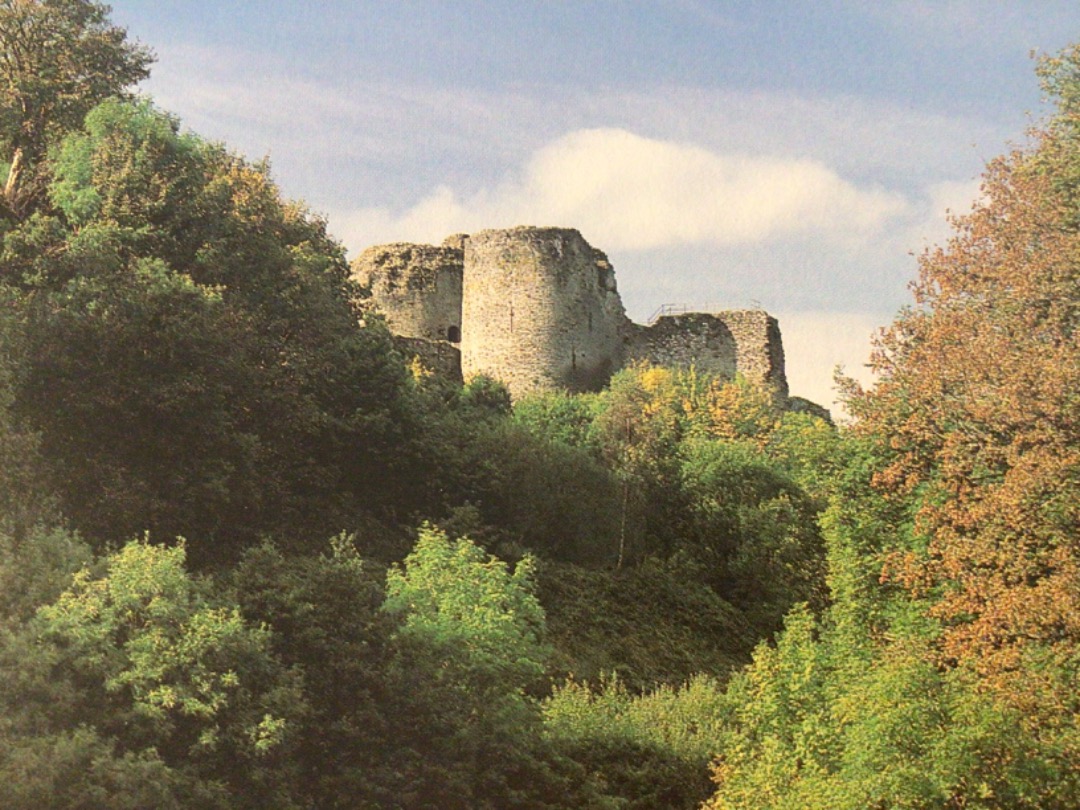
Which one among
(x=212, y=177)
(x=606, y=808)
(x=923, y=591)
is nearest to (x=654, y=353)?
(x=212, y=177)

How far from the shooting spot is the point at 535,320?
128 feet

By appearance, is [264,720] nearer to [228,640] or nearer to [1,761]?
[228,640]

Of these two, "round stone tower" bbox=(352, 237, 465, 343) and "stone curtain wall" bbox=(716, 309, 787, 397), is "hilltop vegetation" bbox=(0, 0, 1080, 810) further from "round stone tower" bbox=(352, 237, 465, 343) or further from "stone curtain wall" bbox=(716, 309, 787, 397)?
"stone curtain wall" bbox=(716, 309, 787, 397)

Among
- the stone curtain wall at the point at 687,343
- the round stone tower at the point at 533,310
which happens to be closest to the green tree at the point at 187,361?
the round stone tower at the point at 533,310

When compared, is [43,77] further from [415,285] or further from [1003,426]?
[415,285]

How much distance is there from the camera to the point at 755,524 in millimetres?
32750

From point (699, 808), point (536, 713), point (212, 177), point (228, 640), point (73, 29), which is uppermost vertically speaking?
point (73, 29)

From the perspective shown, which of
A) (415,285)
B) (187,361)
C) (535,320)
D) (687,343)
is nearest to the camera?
(187,361)

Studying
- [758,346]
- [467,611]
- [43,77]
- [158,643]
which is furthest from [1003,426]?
[758,346]

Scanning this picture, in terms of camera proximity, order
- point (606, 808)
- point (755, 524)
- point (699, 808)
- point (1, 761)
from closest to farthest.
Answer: point (1, 761) → point (606, 808) → point (699, 808) → point (755, 524)

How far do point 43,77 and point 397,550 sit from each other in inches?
387

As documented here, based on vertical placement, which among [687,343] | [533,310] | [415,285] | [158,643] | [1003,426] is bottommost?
[158,643]

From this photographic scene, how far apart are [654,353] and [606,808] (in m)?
24.4

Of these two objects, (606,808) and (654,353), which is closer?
(606,808)
